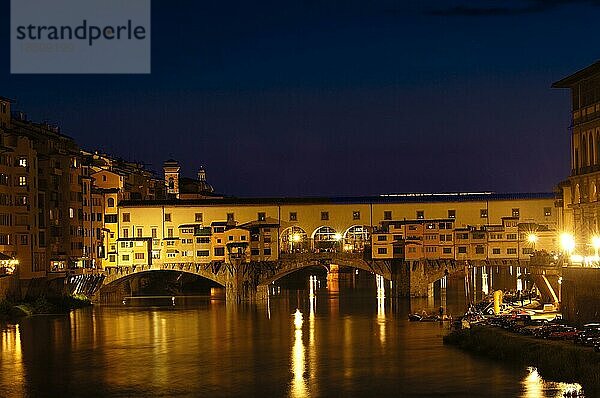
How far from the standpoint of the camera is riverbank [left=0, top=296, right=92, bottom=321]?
60.7 m

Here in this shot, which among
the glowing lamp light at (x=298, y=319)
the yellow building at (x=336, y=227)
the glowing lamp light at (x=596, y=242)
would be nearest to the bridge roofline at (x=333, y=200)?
the yellow building at (x=336, y=227)

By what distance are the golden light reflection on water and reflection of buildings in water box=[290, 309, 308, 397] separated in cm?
698

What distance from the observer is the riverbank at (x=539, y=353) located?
35.2 metres

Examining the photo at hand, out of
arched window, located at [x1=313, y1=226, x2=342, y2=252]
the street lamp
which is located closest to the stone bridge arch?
arched window, located at [x1=313, y1=226, x2=342, y2=252]

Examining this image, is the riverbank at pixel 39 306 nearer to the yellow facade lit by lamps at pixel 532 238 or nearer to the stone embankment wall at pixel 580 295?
the yellow facade lit by lamps at pixel 532 238

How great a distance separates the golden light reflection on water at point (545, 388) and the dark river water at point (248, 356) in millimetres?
40

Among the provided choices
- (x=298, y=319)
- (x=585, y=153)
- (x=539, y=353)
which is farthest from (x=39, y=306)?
(x=539, y=353)

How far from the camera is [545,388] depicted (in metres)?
35.5

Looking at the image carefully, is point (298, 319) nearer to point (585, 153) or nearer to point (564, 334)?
point (585, 153)

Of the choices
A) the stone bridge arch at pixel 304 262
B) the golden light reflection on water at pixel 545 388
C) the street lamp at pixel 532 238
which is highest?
the street lamp at pixel 532 238

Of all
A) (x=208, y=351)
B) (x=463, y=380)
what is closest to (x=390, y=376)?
(x=463, y=380)

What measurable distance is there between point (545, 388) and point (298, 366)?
10.7 meters

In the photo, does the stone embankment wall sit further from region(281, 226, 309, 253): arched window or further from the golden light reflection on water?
region(281, 226, 309, 253): arched window

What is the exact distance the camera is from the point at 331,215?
80812 mm
